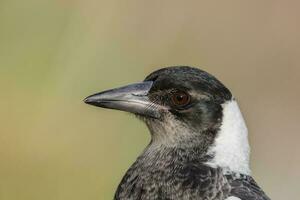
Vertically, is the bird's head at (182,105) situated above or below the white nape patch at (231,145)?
above

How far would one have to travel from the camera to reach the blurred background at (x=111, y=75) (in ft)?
17.6

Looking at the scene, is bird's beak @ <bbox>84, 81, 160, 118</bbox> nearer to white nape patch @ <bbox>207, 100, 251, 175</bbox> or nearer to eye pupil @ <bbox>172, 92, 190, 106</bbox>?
eye pupil @ <bbox>172, 92, 190, 106</bbox>

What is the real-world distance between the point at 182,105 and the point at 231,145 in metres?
0.18

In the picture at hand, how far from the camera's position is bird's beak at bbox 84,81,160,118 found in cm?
371

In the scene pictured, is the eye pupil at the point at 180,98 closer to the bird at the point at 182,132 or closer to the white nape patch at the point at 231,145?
the bird at the point at 182,132

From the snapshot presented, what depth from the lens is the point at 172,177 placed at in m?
3.63

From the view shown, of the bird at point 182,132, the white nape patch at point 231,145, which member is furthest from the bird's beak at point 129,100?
the white nape patch at point 231,145

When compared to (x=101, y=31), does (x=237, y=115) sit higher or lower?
lower

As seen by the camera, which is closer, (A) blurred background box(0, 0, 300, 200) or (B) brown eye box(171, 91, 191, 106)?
(B) brown eye box(171, 91, 191, 106)

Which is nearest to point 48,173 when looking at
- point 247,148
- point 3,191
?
point 3,191

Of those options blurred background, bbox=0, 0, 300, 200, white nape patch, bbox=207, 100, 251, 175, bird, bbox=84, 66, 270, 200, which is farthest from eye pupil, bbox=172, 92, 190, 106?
blurred background, bbox=0, 0, 300, 200

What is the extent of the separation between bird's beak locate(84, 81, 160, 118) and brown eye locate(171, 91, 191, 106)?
0.18 ft

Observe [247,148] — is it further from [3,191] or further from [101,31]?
[101,31]

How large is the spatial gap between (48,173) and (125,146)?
0.33 meters
